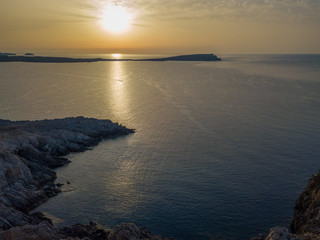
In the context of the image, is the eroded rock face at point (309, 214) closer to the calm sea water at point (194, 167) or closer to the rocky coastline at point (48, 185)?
the rocky coastline at point (48, 185)

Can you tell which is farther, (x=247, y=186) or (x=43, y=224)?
(x=247, y=186)

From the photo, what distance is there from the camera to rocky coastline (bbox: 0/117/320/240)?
2470cm

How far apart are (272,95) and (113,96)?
56.4 metres

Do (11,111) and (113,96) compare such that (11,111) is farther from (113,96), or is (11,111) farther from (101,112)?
(113,96)

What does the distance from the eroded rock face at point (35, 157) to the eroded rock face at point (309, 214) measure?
69.9 feet

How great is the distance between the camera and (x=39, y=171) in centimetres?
4091

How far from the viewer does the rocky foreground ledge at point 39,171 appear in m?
25.8

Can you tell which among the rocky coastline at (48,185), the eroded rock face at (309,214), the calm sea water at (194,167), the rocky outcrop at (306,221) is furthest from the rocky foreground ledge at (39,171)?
the eroded rock face at (309,214)

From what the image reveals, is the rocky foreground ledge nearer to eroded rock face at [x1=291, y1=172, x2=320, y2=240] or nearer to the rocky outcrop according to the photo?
the rocky outcrop

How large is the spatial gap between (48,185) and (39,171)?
3.28 metres

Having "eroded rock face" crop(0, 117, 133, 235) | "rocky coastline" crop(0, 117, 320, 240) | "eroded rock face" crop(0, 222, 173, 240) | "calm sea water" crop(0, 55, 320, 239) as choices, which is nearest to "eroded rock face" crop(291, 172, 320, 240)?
"rocky coastline" crop(0, 117, 320, 240)

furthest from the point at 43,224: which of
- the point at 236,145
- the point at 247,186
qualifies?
the point at 236,145

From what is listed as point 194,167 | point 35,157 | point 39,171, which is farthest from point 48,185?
point 194,167

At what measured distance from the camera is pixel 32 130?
5275 centimetres
